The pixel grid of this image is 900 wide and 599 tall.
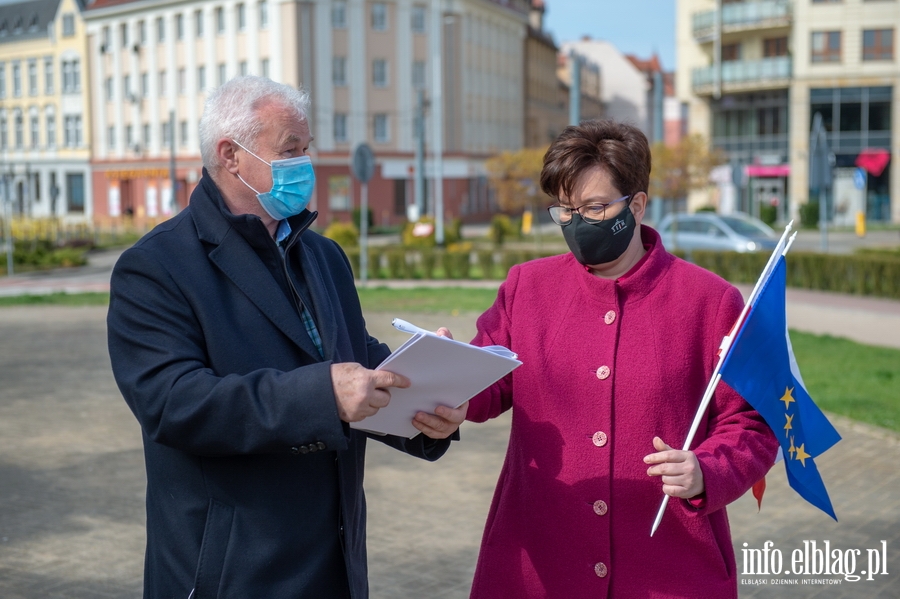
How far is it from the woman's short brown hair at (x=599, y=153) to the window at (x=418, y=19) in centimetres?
6047

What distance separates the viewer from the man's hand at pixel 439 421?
9.22 ft

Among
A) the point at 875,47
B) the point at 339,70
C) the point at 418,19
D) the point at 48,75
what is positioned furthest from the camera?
the point at 48,75

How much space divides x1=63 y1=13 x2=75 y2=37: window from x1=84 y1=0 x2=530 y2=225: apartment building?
7.07 ft

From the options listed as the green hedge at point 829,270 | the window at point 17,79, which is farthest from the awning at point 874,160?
the window at point 17,79

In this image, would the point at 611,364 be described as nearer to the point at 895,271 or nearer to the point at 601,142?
the point at 601,142

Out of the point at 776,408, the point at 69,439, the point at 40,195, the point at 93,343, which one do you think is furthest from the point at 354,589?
the point at 40,195

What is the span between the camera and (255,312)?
2746mm

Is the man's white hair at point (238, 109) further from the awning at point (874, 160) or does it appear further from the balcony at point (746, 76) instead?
the balcony at point (746, 76)

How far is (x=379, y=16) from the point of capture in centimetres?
6028

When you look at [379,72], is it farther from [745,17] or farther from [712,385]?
[712,385]

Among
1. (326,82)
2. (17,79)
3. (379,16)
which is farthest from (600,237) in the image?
(17,79)

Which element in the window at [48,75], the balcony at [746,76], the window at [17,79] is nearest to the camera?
the balcony at [746,76]

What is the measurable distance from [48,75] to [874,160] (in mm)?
56306

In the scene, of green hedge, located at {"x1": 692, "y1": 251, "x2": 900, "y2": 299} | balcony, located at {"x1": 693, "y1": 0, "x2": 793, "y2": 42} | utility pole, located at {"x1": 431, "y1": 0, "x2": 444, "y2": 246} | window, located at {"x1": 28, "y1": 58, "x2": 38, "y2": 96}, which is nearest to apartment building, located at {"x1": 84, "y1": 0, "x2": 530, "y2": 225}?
utility pole, located at {"x1": 431, "y1": 0, "x2": 444, "y2": 246}
